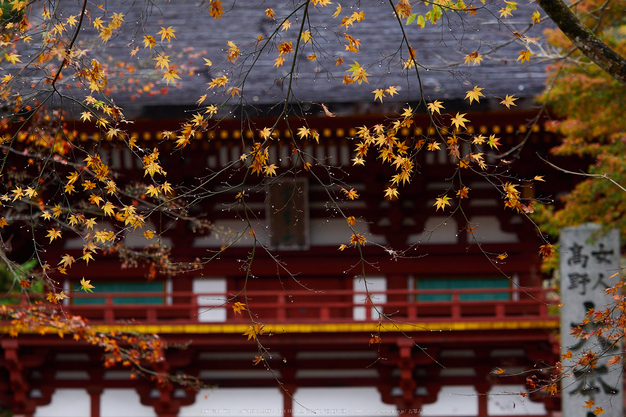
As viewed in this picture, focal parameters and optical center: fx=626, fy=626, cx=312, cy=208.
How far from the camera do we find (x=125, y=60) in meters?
8.66

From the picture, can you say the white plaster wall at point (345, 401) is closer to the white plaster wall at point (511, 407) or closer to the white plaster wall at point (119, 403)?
the white plaster wall at point (511, 407)

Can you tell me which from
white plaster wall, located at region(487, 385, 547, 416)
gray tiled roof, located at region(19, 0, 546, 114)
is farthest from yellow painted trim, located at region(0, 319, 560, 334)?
gray tiled roof, located at region(19, 0, 546, 114)

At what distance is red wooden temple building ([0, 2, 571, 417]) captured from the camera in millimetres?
8016

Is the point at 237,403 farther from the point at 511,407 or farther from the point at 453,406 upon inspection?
the point at 511,407

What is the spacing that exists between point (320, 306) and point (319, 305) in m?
0.03

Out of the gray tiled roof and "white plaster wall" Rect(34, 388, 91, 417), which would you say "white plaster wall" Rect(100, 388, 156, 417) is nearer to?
"white plaster wall" Rect(34, 388, 91, 417)

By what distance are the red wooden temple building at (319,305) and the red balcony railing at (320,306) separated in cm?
3

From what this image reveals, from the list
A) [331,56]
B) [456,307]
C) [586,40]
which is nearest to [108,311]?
[331,56]

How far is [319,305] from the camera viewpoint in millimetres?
7840

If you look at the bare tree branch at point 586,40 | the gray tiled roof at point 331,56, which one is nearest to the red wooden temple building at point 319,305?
the gray tiled roof at point 331,56

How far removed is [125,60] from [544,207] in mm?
5985

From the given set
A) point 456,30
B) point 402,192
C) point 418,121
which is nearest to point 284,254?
point 402,192

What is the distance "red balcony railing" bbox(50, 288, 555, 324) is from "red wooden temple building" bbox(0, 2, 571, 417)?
0.03 metres

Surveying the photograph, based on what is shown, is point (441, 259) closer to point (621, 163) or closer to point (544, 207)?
point (544, 207)
